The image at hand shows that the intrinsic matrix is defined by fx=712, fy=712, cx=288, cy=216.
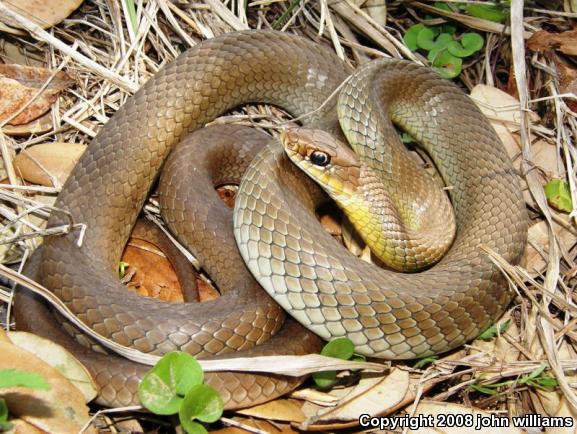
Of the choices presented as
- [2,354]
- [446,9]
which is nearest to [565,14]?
[446,9]

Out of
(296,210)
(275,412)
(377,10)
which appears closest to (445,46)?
(377,10)

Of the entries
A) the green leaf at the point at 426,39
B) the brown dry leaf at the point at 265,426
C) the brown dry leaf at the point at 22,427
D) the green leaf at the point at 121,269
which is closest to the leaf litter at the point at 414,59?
the brown dry leaf at the point at 265,426

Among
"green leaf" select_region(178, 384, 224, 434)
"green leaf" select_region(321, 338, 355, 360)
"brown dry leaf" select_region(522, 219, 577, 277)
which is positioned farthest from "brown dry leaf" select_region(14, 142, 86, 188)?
"brown dry leaf" select_region(522, 219, 577, 277)

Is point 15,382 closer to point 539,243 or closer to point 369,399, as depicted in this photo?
point 369,399

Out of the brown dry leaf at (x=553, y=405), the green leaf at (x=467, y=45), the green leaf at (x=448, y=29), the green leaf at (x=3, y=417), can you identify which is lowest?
the brown dry leaf at (x=553, y=405)

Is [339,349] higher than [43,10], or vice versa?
[43,10]

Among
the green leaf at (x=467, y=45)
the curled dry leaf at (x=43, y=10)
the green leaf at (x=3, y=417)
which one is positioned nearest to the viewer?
the green leaf at (x=3, y=417)

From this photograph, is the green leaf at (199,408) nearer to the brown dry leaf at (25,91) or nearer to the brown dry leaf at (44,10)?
the brown dry leaf at (25,91)
